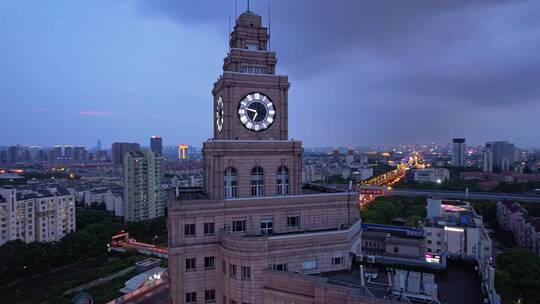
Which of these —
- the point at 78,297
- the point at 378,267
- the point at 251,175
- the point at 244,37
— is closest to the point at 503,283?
the point at 378,267

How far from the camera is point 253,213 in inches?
1013

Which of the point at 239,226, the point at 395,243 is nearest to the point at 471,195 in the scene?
the point at 395,243

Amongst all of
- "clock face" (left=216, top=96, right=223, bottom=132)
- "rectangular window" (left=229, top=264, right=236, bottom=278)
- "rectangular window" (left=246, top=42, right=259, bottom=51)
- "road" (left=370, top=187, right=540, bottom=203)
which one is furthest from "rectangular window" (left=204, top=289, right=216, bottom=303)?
"road" (left=370, top=187, right=540, bottom=203)

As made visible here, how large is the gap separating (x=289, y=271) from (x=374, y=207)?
285ft

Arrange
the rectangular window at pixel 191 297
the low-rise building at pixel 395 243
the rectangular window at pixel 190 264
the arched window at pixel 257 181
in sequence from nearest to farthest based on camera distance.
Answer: the rectangular window at pixel 191 297 < the rectangular window at pixel 190 264 < the arched window at pixel 257 181 < the low-rise building at pixel 395 243

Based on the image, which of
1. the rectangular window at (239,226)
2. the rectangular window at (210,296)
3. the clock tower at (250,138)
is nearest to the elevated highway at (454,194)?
the clock tower at (250,138)

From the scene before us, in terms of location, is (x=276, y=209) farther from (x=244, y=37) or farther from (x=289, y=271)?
(x=244, y=37)

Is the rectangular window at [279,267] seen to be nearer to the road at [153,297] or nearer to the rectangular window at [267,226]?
the rectangular window at [267,226]

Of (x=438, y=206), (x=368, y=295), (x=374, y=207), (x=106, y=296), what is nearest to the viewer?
(x=368, y=295)

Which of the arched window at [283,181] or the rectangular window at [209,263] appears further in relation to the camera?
the arched window at [283,181]

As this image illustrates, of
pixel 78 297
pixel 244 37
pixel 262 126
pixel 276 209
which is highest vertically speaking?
pixel 244 37

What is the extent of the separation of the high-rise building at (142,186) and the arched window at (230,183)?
91566 millimetres

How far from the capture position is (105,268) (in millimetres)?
73500

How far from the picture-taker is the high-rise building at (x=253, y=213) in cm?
2241
